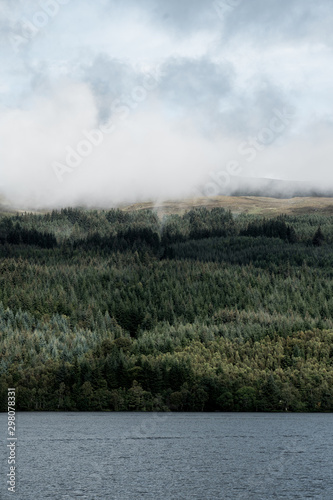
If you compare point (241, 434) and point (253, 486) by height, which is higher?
point (253, 486)

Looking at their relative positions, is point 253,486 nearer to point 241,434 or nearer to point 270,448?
point 270,448

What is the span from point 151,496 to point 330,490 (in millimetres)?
22532

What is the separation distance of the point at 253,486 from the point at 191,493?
31.6ft

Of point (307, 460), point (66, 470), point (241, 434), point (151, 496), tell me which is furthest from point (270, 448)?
point (151, 496)

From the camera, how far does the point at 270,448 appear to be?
13488 centimetres

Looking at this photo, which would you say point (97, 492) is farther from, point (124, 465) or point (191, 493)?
point (124, 465)

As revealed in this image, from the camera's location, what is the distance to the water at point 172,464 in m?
80.9

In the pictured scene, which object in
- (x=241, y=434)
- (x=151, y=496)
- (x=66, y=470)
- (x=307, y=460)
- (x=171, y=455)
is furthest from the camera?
(x=241, y=434)

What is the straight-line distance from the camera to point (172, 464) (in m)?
108

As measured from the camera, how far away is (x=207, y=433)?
173000 millimetres

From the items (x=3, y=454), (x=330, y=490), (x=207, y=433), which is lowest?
(x=207, y=433)

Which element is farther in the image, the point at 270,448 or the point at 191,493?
the point at 270,448

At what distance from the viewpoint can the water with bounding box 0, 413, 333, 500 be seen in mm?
80875

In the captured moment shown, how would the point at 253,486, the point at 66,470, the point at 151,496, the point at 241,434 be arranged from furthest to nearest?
the point at 241,434, the point at 66,470, the point at 253,486, the point at 151,496
